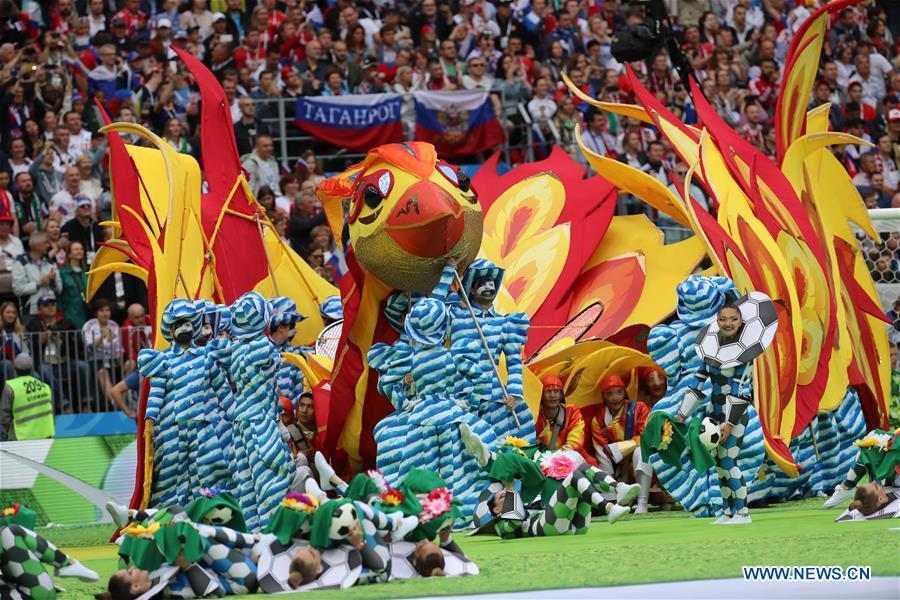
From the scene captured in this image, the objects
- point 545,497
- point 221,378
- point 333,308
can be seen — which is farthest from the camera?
point 333,308

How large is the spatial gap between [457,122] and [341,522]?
10.7 metres

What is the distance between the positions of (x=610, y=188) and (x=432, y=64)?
5.41 m

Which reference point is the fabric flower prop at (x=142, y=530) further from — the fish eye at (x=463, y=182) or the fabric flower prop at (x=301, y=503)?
the fish eye at (x=463, y=182)

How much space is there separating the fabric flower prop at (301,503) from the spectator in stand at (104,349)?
23.4 feet

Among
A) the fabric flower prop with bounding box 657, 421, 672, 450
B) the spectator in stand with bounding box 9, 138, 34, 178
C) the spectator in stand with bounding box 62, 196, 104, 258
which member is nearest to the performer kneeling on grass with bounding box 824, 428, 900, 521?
the fabric flower prop with bounding box 657, 421, 672, 450

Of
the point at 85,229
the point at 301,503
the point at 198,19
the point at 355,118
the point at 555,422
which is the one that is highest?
the point at 198,19

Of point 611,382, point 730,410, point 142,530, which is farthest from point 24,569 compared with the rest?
point 611,382

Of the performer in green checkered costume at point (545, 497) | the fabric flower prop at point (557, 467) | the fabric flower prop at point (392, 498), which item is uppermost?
the fabric flower prop at point (392, 498)

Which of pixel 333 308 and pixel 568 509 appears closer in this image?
pixel 568 509

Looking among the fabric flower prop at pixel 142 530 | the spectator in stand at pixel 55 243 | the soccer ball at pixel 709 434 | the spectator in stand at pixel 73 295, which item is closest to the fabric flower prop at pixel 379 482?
the fabric flower prop at pixel 142 530

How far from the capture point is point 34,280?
1541cm

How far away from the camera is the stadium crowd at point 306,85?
15.8 metres

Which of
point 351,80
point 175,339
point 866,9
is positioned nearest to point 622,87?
point 351,80

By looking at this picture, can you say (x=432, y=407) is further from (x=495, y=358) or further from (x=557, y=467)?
(x=557, y=467)
